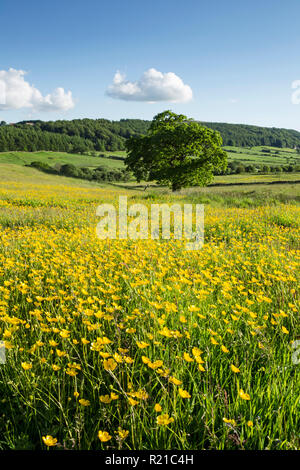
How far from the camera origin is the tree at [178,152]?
25873 millimetres

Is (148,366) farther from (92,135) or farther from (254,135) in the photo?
(254,135)

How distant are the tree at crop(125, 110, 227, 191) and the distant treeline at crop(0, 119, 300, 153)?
2352 inches

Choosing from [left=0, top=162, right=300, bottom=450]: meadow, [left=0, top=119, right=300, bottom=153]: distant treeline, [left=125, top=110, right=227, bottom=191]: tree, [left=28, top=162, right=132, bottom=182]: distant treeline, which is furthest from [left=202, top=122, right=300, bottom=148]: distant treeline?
[left=0, top=162, right=300, bottom=450]: meadow

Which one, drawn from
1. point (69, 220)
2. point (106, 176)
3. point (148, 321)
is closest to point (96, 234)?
point (69, 220)

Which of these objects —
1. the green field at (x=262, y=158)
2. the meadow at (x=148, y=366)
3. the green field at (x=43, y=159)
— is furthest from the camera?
the green field at (x=262, y=158)

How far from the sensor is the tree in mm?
25873

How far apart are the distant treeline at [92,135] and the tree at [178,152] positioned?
59.8 metres

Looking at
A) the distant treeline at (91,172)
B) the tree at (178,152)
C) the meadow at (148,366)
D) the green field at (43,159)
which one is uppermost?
the green field at (43,159)

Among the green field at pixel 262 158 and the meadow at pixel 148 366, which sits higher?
the green field at pixel 262 158

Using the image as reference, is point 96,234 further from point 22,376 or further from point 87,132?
point 87,132

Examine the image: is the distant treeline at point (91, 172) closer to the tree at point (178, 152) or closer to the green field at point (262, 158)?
the tree at point (178, 152)

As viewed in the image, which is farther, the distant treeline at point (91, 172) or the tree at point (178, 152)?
the distant treeline at point (91, 172)

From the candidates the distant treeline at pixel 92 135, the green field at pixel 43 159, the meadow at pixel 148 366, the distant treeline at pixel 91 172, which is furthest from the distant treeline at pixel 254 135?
the meadow at pixel 148 366
